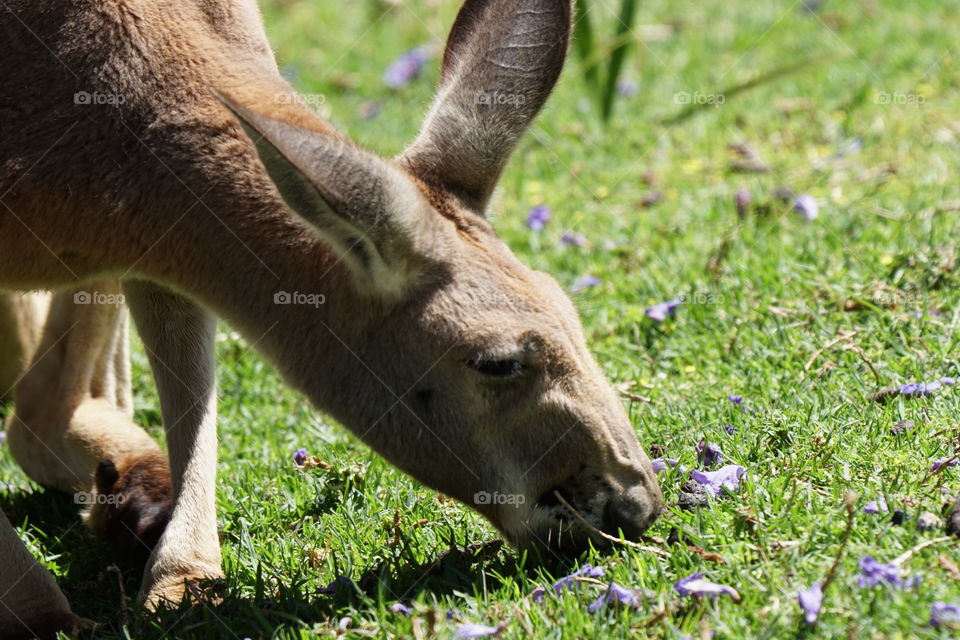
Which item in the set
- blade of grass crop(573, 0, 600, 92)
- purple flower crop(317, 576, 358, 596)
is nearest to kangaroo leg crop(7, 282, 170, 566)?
purple flower crop(317, 576, 358, 596)

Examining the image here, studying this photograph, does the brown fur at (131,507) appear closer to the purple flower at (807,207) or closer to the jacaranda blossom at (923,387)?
the jacaranda blossom at (923,387)

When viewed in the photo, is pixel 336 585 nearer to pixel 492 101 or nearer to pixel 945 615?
pixel 492 101

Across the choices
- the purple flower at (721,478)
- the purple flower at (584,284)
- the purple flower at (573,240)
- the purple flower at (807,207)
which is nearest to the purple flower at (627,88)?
the purple flower at (573,240)

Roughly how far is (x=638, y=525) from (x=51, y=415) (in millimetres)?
2514

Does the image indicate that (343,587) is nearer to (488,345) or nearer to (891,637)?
(488,345)

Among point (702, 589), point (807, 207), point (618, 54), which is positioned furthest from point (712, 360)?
point (618, 54)

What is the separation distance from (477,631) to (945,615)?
3.36ft

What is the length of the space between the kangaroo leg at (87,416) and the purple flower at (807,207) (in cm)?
280

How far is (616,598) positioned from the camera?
10.2ft

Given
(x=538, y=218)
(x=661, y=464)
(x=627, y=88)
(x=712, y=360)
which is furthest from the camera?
(x=627, y=88)

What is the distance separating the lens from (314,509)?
4117 mm

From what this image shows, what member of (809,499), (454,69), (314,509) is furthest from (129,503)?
(809,499)

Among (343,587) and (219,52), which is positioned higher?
(219,52)

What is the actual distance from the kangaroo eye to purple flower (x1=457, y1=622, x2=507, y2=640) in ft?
2.24
